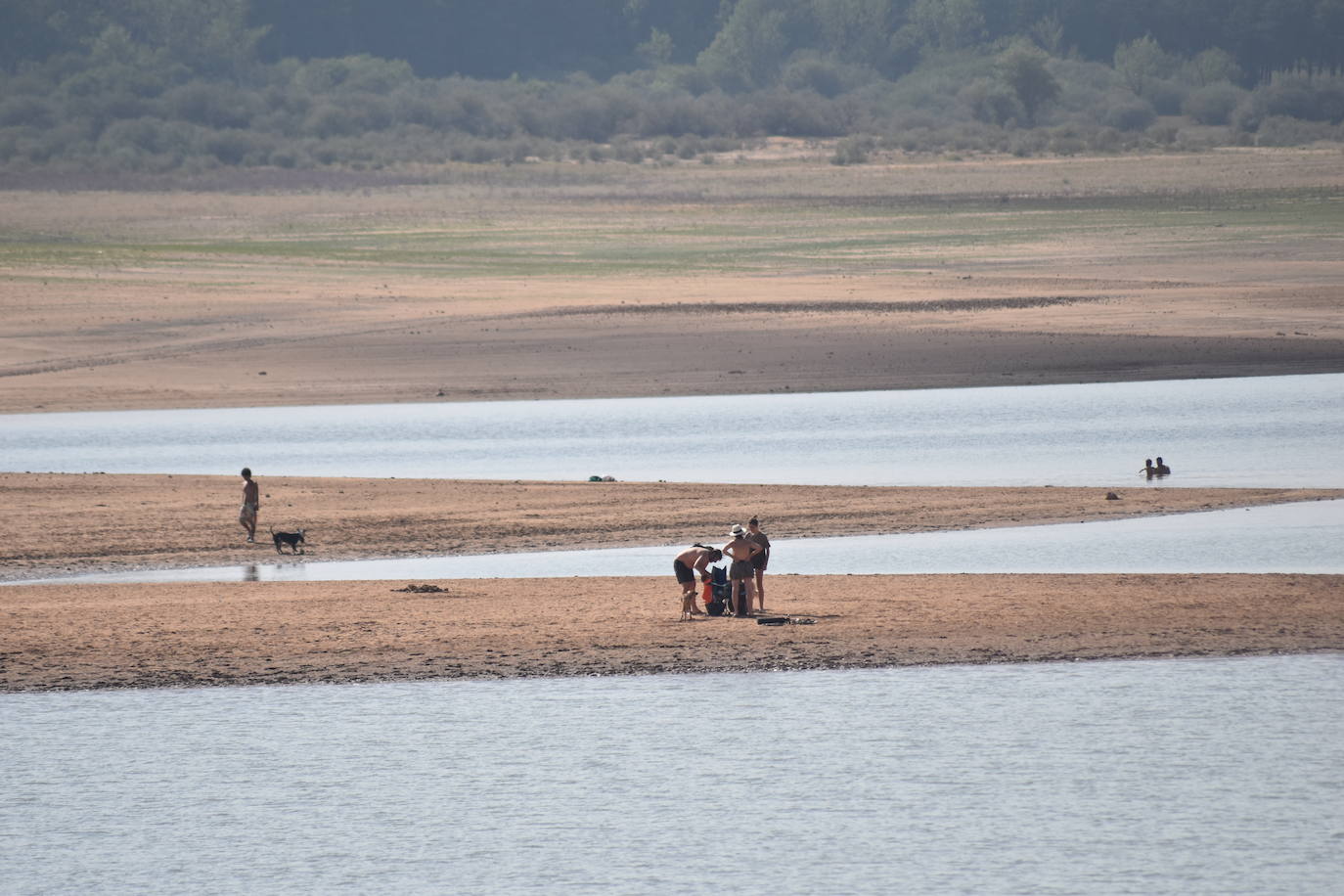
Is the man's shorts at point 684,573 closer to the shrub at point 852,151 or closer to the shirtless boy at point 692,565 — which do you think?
the shirtless boy at point 692,565

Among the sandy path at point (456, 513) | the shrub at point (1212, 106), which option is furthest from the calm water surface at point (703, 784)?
the shrub at point (1212, 106)

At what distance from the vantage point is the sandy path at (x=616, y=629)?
20.6m

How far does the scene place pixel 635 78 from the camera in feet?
530

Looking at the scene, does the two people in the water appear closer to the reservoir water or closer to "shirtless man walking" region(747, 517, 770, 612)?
the reservoir water

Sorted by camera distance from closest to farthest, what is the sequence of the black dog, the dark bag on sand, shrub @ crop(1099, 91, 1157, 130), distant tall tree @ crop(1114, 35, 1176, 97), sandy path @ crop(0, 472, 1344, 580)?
the dark bag on sand, the black dog, sandy path @ crop(0, 472, 1344, 580), shrub @ crop(1099, 91, 1157, 130), distant tall tree @ crop(1114, 35, 1176, 97)

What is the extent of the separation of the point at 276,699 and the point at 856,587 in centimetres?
688

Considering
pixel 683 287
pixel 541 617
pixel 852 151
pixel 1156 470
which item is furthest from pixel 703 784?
pixel 852 151

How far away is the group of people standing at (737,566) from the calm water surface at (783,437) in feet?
34.3

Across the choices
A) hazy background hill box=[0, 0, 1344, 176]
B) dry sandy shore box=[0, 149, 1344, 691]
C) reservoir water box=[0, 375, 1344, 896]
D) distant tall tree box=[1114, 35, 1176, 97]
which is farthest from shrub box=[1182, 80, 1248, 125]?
reservoir water box=[0, 375, 1344, 896]

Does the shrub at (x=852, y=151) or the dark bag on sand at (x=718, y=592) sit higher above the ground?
the shrub at (x=852, y=151)

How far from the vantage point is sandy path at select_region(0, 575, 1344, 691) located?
20.6 metres

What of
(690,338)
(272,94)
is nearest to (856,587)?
(690,338)

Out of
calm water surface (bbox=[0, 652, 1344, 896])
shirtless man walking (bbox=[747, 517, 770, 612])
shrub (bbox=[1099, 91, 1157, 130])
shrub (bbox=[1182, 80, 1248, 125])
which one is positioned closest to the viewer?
calm water surface (bbox=[0, 652, 1344, 896])

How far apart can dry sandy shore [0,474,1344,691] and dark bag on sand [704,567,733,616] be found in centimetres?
31
